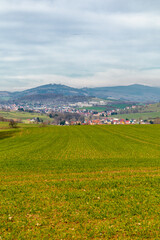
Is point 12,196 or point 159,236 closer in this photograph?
point 159,236

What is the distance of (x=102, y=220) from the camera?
1236 cm

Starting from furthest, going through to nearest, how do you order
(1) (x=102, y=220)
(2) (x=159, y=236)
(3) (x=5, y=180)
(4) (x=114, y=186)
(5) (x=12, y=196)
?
(3) (x=5, y=180) < (4) (x=114, y=186) < (5) (x=12, y=196) < (1) (x=102, y=220) < (2) (x=159, y=236)

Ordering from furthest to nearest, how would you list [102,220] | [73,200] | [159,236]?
[73,200]
[102,220]
[159,236]

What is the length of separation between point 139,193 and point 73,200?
17.7 feet

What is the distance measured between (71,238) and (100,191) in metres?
6.32

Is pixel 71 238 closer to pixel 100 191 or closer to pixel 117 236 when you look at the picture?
pixel 117 236

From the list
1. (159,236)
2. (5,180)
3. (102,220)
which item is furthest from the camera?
(5,180)

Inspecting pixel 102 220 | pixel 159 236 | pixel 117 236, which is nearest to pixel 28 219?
pixel 102 220

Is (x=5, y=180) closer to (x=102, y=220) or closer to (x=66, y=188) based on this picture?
(x=66, y=188)

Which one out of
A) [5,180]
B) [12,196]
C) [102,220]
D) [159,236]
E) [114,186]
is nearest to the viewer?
[159,236]

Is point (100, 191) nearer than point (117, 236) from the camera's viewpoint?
No

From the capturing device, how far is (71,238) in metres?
10.8

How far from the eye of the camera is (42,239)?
10.7 m

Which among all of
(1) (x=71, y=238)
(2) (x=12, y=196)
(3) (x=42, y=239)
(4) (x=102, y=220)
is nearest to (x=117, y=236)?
(4) (x=102, y=220)
